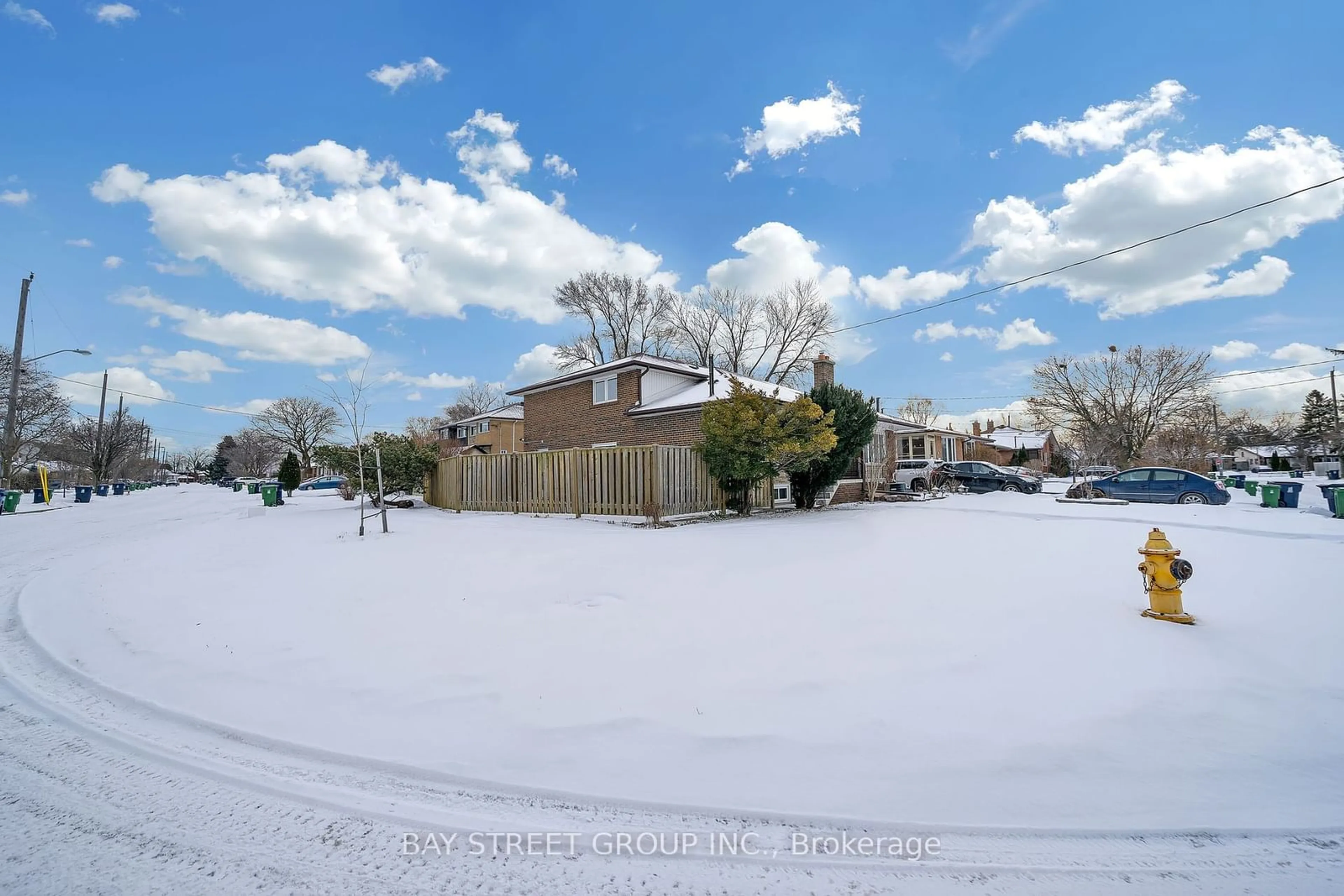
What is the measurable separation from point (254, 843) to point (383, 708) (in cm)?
126

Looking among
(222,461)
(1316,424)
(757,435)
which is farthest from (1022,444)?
(222,461)

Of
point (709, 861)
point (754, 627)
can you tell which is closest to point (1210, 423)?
point (754, 627)

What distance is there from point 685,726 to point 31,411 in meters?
43.7

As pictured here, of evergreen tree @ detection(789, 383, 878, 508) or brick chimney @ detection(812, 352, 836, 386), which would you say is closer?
evergreen tree @ detection(789, 383, 878, 508)

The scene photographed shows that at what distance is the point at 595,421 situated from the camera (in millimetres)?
23375

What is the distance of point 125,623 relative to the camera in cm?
557

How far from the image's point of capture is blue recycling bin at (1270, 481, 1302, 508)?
637 inches

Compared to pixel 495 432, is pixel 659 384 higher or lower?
higher

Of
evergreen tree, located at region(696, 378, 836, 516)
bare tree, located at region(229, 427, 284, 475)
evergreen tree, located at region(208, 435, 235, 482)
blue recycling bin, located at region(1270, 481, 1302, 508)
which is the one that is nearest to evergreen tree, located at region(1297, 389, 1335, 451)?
blue recycling bin, located at region(1270, 481, 1302, 508)

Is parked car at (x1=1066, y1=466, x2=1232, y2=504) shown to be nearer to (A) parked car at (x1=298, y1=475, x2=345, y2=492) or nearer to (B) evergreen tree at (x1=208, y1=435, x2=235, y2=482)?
(A) parked car at (x1=298, y1=475, x2=345, y2=492)

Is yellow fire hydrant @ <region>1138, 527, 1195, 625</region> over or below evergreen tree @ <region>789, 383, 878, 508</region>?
below

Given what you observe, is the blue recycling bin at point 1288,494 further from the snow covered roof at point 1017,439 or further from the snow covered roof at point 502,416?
the snow covered roof at point 1017,439

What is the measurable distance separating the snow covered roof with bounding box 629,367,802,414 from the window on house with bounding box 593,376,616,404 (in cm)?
146

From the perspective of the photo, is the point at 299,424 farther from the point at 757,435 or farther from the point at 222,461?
the point at 757,435
